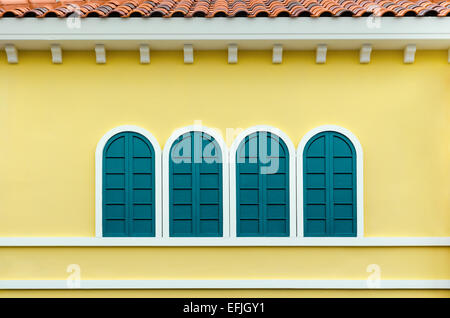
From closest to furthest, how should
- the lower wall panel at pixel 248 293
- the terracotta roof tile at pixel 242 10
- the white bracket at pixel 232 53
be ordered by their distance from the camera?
the terracotta roof tile at pixel 242 10, the white bracket at pixel 232 53, the lower wall panel at pixel 248 293

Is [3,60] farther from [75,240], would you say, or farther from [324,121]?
[324,121]

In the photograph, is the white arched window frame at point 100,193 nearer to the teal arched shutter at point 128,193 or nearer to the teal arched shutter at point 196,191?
the teal arched shutter at point 128,193

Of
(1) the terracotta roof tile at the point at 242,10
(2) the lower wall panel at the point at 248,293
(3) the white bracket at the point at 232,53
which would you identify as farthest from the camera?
(2) the lower wall panel at the point at 248,293

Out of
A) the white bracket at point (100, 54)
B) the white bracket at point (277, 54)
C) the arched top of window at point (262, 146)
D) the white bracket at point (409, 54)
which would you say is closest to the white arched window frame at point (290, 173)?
the arched top of window at point (262, 146)

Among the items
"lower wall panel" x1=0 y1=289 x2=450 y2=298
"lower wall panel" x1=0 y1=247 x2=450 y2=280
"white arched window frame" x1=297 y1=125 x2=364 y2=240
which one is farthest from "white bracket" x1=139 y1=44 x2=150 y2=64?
"lower wall panel" x1=0 y1=289 x2=450 y2=298

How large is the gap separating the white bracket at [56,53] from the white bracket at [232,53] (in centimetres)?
242

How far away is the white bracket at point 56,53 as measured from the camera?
7.31 m

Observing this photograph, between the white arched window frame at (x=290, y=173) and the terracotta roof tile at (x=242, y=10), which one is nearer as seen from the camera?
the terracotta roof tile at (x=242, y=10)

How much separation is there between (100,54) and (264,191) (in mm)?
3071

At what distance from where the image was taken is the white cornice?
6.99 metres

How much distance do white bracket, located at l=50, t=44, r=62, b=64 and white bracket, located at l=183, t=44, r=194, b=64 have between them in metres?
1.79

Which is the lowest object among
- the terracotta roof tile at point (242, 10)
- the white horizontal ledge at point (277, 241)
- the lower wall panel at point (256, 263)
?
the lower wall panel at point (256, 263)

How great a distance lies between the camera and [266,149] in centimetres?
743

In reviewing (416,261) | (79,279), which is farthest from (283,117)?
(79,279)
